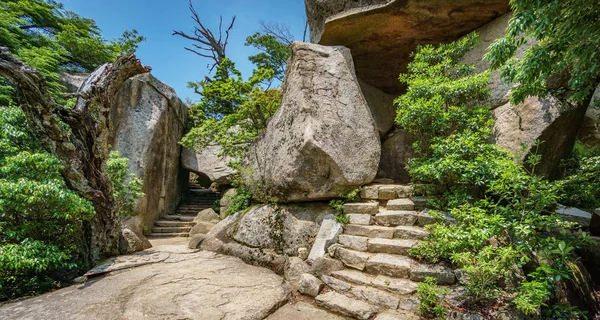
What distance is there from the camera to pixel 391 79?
813 centimetres

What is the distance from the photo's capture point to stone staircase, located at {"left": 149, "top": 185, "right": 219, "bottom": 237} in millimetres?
9031

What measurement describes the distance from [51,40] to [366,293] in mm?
13211

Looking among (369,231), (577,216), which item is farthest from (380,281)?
(577,216)

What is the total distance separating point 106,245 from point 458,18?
30.6ft

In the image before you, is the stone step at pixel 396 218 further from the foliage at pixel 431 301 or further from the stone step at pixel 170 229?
the stone step at pixel 170 229

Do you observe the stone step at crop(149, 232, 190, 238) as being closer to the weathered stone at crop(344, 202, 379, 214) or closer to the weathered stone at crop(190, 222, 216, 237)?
the weathered stone at crop(190, 222, 216, 237)

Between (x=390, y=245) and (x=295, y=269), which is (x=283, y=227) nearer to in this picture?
(x=295, y=269)

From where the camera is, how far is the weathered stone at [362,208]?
4.30 m

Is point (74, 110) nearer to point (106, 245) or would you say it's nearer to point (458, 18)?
point (106, 245)

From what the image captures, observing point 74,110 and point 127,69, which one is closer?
point 74,110

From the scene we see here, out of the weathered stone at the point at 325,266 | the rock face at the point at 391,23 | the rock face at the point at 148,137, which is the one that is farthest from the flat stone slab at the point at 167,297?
the rock face at the point at 391,23

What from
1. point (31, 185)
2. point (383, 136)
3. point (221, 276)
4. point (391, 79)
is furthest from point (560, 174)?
point (31, 185)

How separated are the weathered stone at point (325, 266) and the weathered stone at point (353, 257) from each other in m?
0.10

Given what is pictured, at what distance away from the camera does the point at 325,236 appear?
4.11m
